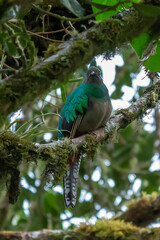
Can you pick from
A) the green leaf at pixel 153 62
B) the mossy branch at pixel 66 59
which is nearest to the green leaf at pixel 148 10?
the mossy branch at pixel 66 59

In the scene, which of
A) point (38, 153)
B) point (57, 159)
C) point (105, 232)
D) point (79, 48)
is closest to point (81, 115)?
point (105, 232)

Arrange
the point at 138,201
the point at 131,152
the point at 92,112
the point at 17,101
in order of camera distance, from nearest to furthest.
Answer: the point at 17,101
the point at 92,112
the point at 138,201
the point at 131,152

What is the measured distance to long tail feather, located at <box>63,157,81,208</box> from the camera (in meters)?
3.35

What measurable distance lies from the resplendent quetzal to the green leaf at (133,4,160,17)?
1929 millimetres

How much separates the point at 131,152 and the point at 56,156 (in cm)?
396

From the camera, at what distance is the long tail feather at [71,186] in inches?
132

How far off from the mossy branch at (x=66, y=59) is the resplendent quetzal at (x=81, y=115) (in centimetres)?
174

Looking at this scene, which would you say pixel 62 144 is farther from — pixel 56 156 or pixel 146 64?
pixel 146 64

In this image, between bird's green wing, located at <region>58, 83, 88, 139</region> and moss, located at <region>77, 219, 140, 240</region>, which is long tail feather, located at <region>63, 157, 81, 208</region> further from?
moss, located at <region>77, 219, 140, 240</region>

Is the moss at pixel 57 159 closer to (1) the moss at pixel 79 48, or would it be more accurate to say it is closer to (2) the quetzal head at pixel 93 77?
(1) the moss at pixel 79 48

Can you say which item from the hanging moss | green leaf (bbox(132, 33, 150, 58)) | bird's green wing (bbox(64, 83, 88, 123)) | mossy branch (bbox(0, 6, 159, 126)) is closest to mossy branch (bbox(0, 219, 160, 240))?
bird's green wing (bbox(64, 83, 88, 123))

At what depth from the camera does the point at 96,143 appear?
2623 mm

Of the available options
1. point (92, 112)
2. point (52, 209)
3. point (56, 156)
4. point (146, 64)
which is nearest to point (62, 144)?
point (56, 156)

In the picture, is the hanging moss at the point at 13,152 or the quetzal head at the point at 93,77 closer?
the hanging moss at the point at 13,152
